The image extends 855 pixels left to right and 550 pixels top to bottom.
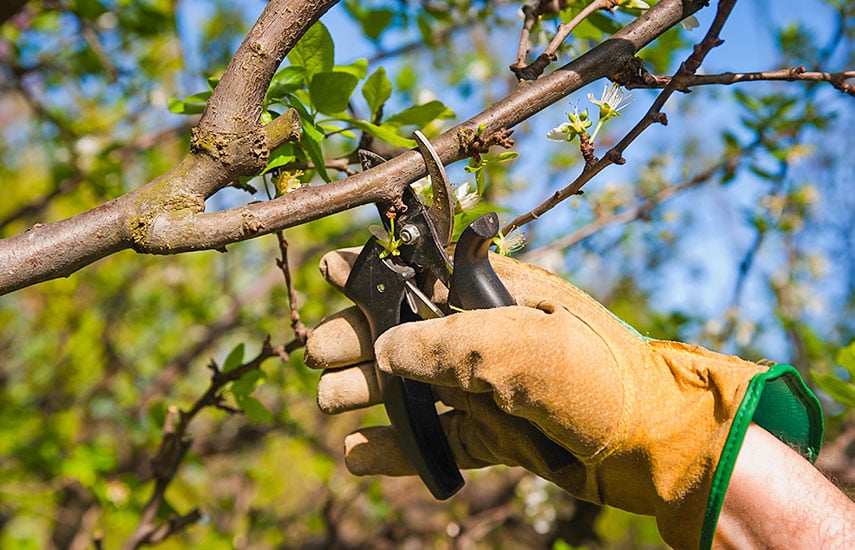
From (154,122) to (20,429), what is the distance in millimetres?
2847

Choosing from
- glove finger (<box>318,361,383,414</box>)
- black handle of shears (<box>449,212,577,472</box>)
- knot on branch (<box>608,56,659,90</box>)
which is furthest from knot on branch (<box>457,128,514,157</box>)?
glove finger (<box>318,361,383,414</box>)

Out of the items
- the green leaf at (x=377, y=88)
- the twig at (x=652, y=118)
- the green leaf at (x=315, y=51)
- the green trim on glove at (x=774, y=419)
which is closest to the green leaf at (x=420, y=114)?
the green leaf at (x=377, y=88)

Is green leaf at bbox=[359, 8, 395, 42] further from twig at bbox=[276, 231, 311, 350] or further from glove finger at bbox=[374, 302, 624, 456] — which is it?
glove finger at bbox=[374, 302, 624, 456]

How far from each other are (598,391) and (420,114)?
1.93 feet

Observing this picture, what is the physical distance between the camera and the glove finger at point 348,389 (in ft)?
4.08

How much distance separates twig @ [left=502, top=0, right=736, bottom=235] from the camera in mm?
1096

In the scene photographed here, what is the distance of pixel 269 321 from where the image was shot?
3432 millimetres

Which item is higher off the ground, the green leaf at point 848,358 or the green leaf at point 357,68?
the green leaf at point 357,68

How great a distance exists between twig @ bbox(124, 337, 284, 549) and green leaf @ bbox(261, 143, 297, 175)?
58 centimetres

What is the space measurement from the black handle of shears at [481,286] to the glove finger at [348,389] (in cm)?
24

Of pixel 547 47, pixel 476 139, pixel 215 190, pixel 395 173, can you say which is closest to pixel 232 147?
pixel 215 190

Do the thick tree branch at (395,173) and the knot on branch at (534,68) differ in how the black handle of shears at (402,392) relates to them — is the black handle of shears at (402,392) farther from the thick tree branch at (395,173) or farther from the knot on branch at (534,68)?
the knot on branch at (534,68)

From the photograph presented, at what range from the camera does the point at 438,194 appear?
3.53 ft

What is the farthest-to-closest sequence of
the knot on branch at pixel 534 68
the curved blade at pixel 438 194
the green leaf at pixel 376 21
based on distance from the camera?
the green leaf at pixel 376 21, the knot on branch at pixel 534 68, the curved blade at pixel 438 194
